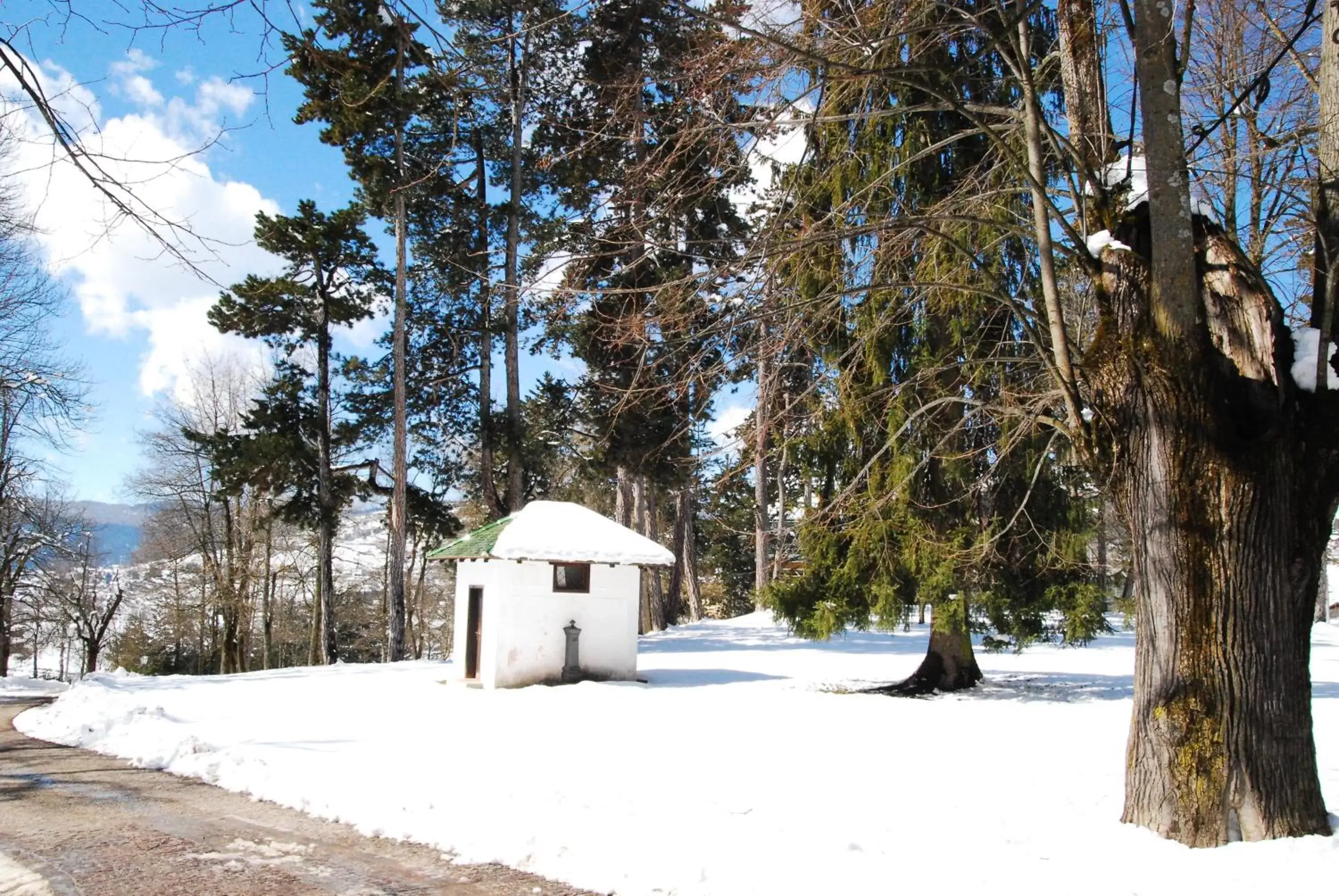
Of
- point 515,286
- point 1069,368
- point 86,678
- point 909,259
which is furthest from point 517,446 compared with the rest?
point 1069,368

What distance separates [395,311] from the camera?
2041cm

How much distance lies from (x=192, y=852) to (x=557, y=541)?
8983 mm

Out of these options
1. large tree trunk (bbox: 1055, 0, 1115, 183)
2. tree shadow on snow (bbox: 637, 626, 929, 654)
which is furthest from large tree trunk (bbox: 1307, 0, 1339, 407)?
tree shadow on snow (bbox: 637, 626, 929, 654)

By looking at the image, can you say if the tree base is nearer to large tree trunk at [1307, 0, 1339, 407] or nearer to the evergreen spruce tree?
the evergreen spruce tree

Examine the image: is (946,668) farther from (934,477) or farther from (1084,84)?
(1084,84)

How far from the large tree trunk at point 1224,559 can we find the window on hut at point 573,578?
33.2ft

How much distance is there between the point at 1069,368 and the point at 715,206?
20.1 ft

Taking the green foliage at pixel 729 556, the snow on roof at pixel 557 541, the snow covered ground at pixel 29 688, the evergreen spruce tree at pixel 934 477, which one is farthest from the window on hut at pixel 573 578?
the green foliage at pixel 729 556

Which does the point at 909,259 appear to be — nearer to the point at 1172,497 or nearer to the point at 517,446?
the point at 1172,497

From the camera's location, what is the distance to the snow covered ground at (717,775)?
475 cm

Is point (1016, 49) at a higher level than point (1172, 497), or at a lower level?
higher

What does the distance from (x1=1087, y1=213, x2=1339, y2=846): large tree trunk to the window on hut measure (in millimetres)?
10114

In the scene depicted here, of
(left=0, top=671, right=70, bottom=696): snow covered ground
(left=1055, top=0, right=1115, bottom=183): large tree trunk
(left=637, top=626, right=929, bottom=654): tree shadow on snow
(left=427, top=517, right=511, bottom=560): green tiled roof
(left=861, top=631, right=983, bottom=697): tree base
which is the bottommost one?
(left=637, top=626, right=929, bottom=654): tree shadow on snow

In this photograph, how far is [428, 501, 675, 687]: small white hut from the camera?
543 inches
